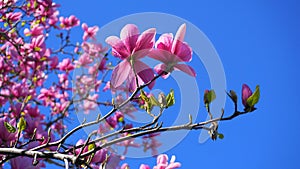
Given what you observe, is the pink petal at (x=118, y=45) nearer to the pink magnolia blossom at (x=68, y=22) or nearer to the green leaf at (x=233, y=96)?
the green leaf at (x=233, y=96)

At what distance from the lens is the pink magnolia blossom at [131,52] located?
101cm

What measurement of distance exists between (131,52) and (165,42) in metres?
0.09

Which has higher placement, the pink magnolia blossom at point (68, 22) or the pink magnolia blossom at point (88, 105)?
the pink magnolia blossom at point (68, 22)

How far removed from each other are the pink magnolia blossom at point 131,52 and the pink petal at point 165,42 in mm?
20

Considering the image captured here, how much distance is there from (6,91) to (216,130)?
3.10 metres

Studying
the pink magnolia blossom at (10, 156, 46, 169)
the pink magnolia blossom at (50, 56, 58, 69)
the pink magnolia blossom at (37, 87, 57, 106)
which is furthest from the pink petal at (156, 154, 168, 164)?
the pink magnolia blossom at (50, 56, 58, 69)

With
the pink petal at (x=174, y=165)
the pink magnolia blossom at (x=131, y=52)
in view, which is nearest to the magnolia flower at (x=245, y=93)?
the pink magnolia blossom at (x=131, y=52)

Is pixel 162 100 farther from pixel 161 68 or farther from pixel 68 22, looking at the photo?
pixel 68 22

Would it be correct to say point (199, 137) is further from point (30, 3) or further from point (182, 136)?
point (30, 3)

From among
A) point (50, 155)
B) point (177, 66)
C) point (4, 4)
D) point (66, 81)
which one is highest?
point (66, 81)

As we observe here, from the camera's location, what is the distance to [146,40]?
101 centimetres

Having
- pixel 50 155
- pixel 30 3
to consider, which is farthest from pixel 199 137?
pixel 30 3

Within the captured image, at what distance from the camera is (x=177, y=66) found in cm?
103

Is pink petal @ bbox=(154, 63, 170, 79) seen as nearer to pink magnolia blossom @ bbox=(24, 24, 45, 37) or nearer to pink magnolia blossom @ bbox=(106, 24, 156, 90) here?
pink magnolia blossom @ bbox=(106, 24, 156, 90)
